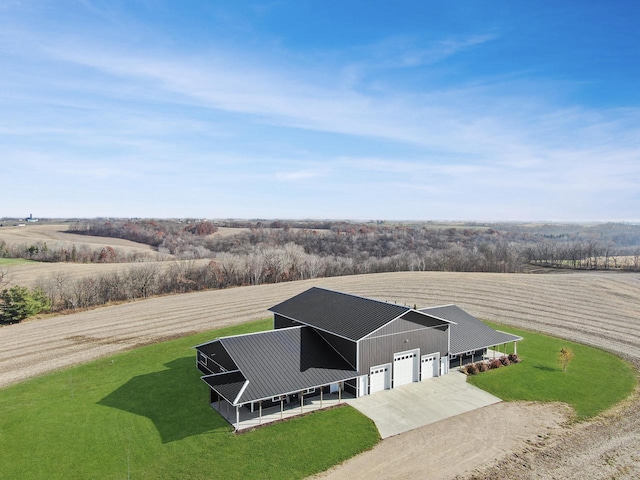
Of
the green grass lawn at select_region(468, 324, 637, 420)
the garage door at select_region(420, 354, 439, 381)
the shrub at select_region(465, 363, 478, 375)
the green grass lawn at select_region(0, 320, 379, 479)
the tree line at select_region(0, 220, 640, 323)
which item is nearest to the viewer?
the green grass lawn at select_region(0, 320, 379, 479)

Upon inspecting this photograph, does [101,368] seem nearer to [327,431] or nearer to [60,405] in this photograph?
[60,405]

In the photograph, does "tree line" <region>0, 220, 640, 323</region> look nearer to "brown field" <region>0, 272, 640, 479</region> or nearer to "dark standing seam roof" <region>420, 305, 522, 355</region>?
"brown field" <region>0, 272, 640, 479</region>

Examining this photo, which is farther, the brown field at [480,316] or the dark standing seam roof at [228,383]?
the dark standing seam roof at [228,383]

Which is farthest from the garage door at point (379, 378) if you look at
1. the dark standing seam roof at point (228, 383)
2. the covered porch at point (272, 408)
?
the dark standing seam roof at point (228, 383)

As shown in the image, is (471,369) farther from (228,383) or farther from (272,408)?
(228,383)

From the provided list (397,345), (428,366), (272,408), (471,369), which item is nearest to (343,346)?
(397,345)

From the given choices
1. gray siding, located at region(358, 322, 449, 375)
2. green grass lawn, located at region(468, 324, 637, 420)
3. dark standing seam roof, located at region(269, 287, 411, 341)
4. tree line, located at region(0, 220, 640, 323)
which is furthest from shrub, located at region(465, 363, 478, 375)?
tree line, located at region(0, 220, 640, 323)

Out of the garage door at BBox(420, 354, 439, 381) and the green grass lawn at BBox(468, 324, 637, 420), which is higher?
the garage door at BBox(420, 354, 439, 381)

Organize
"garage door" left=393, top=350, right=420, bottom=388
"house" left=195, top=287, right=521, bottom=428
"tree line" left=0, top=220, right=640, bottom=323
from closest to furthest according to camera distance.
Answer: "house" left=195, top=287, right=521, bottom=428, "garage door" left=393, top=350, right=420, bottom=388, "tree line" left=0, top=220, right=640, bottom=323

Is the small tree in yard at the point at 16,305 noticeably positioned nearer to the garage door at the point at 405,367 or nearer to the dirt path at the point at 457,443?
the garage door at the point at 405,367
